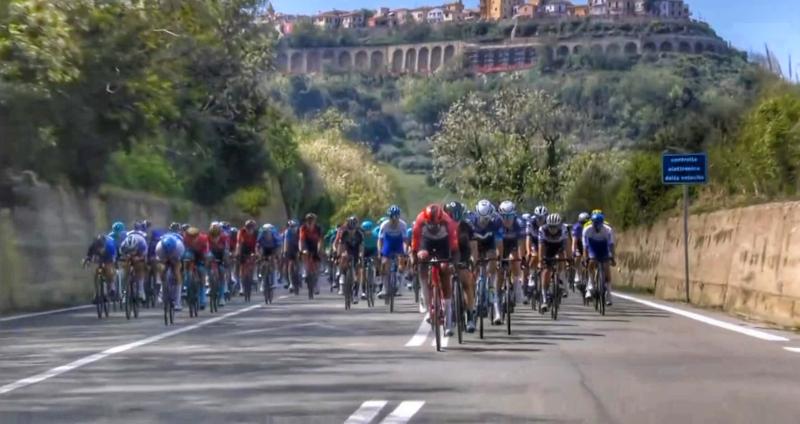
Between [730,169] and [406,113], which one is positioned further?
[406,113]

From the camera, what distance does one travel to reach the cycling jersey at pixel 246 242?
111 feet

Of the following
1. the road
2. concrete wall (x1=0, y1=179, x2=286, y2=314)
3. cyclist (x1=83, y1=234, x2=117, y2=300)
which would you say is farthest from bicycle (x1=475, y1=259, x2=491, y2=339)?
concrete wall (x1=0, y1=179, x2=286, y2=314)

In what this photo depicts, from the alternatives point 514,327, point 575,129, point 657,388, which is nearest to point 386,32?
point 575,129

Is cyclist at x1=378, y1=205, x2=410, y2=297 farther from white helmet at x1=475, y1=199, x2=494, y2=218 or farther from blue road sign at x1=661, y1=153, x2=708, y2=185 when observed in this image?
blue road sign at x1=661, y1=153, x2=708, y2=185

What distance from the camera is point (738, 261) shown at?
27125 mm

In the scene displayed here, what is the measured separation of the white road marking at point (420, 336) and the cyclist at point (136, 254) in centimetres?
669

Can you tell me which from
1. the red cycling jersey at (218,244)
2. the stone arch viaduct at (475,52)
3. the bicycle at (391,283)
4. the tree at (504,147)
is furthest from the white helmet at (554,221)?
the stone arch viaduct at (475,52)

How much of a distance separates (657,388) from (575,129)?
6632 centimetres

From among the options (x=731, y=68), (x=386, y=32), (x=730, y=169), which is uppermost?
(x=386, y=32)

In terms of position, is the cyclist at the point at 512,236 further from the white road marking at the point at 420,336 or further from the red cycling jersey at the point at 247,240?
the red cycling jersey at the point at 247,240

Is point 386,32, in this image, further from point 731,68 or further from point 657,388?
point 657,388

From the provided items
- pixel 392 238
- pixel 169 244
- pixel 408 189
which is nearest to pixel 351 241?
pixel 392 238

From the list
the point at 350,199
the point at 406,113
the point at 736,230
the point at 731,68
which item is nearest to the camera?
the point at 736,230

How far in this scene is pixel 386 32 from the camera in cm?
13875
